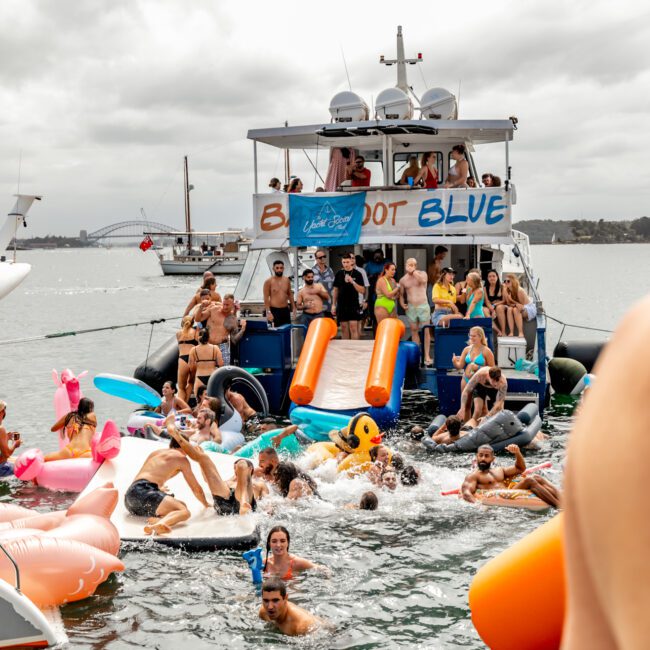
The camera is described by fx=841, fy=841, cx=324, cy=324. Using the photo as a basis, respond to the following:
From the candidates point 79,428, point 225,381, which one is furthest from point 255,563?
point 225,381

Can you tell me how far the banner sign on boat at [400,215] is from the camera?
55.7ft

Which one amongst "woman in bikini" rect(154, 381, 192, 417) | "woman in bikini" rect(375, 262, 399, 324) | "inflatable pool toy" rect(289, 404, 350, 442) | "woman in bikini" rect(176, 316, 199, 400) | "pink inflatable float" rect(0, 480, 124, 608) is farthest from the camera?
"woman in bikini" rect(176, 316, 199, 400)

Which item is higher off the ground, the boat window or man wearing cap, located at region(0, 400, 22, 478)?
the boat window

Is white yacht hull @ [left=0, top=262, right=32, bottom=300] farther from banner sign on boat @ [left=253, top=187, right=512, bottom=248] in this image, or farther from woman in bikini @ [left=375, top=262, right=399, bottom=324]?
banner sign on boat @ [left=253, top=187, right=512, bottom=248]

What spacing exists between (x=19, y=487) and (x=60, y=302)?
243 feet

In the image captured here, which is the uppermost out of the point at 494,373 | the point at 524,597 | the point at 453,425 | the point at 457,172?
the point at 457,172

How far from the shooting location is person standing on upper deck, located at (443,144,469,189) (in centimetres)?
1816

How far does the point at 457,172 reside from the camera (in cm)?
1823

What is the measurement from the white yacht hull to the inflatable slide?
738 cm

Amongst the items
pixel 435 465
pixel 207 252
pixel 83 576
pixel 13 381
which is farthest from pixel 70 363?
pixel 207 252

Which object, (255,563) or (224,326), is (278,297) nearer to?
(224,326)

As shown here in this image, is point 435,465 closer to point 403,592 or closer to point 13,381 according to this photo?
point 403,592

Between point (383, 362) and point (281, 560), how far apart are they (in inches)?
266

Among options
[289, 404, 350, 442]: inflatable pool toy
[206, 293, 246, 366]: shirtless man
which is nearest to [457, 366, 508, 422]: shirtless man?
[289, 404, 350, 442]: inflatable pool toy
